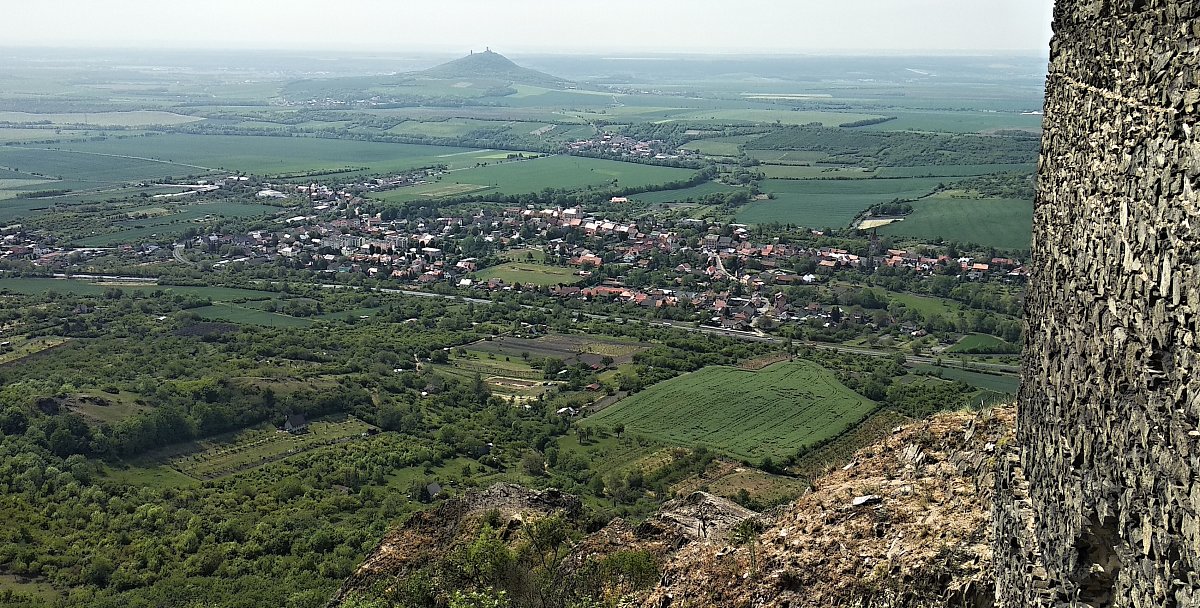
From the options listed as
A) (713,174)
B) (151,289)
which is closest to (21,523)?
(151,289)

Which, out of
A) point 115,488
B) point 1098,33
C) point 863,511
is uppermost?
point 1098,33

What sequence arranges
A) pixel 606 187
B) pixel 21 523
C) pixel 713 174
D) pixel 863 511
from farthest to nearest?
pixel 713 174
pixel 606 187
pixel 21 523
pixel 863 511

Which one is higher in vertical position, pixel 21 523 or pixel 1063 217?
pixel 1063 217

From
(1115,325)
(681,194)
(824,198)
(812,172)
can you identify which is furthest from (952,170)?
(1115,325)

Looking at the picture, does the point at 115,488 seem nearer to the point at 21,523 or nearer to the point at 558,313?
the point at 21,523

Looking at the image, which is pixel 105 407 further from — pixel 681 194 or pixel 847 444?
pixel 681 194

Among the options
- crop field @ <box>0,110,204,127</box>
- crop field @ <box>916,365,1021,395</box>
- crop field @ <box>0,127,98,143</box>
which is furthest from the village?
crop field @ <box>0,110,204,127</box>

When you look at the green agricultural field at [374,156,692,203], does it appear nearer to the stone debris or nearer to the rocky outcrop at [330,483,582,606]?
the rocky outcrop at [330,483,582,606]

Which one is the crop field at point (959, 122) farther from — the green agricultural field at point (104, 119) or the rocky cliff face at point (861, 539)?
the rocky cliff face at point (861, 539)
